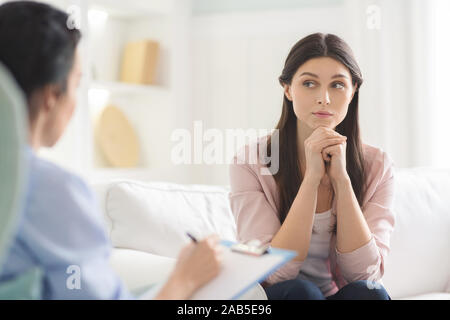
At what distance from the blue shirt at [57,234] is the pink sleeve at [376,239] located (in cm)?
76

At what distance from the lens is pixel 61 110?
855 mm

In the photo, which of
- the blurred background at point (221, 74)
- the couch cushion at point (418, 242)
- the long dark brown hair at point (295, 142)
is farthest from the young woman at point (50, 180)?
the blurred background at point (221, 74)

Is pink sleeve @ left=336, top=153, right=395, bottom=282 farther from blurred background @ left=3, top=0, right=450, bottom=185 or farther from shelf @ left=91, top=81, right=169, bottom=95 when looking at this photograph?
shelf @ left=91, top=81, right=169, bottom=95

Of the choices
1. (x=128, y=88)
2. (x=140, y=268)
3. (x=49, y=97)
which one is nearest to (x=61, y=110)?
(x=49, y=97)

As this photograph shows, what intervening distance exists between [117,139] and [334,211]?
6.75ft

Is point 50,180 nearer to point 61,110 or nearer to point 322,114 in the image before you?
point 61,110

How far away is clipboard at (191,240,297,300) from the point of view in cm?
93

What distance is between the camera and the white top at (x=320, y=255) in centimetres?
153

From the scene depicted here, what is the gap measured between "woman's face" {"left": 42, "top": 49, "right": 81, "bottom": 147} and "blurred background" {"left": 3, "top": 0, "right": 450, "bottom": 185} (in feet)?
6.62

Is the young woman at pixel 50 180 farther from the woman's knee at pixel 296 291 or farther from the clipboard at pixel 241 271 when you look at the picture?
the woman's knee at pixel 296 291

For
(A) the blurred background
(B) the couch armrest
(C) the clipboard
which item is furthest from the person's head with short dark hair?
(A) the blurred background
